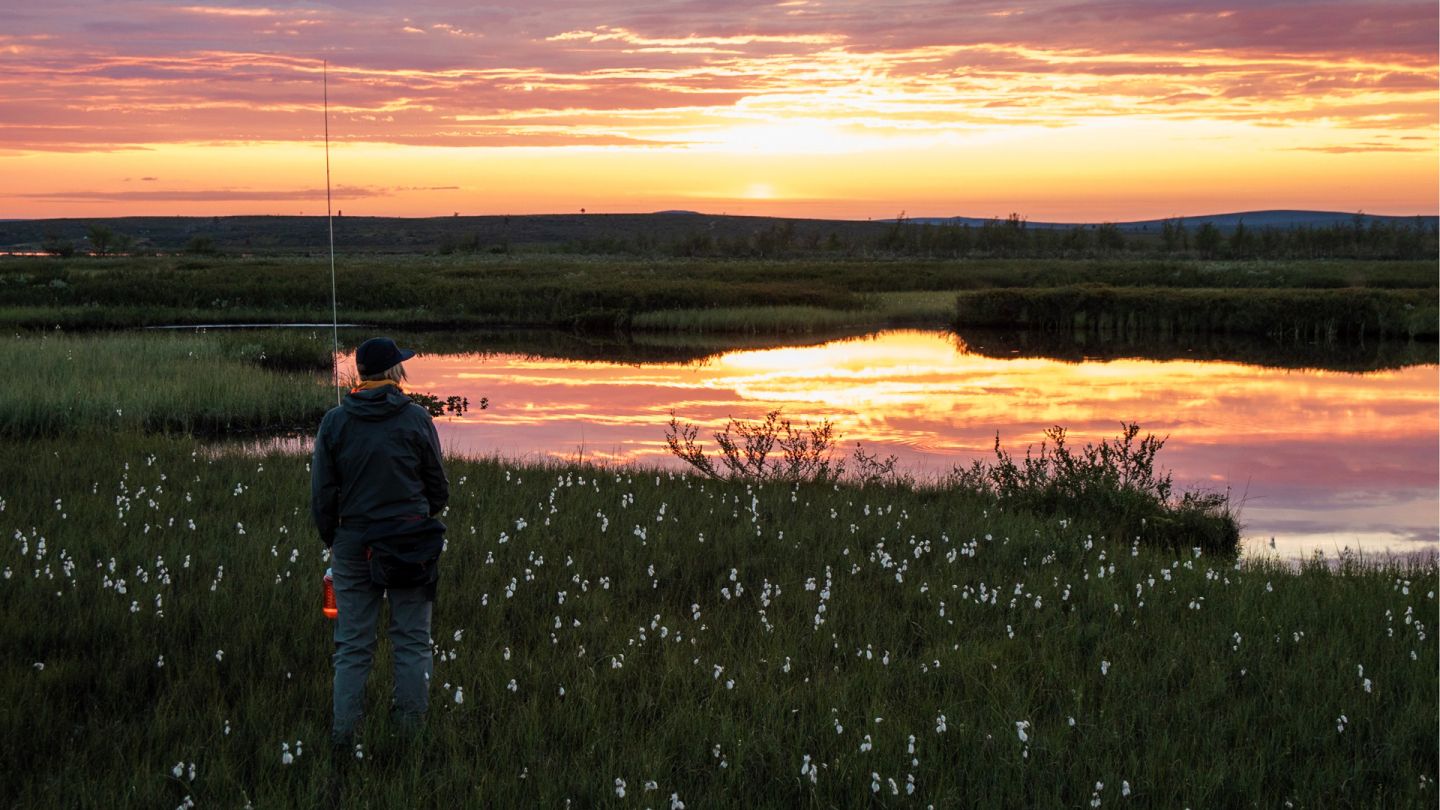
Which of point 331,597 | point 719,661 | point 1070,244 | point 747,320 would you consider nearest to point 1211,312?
point 747,320

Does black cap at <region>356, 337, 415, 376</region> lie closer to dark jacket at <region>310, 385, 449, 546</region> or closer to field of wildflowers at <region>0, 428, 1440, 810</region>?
dark jacket at <region>310, 385, 449, 546</region>

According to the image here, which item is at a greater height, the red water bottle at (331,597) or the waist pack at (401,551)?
the waist pack at (401,551)

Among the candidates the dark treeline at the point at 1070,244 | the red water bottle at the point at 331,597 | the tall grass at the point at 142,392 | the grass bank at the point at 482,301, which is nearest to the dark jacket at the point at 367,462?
the red water bottle at the point at 331,597

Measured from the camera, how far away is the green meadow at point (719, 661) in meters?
6.57

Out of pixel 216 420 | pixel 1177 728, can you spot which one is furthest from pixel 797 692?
pixel 216 420

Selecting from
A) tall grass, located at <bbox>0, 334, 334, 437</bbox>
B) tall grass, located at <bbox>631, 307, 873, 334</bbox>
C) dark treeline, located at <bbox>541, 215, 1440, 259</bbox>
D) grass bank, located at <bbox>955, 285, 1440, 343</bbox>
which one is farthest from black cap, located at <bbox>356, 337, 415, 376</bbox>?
dark treeline, located at <bbox>541, 215, 1440, 259</bbox>

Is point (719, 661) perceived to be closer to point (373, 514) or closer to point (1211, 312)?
point (373, 514)

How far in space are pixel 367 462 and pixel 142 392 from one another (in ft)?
65.6

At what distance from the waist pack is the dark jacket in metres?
0.06

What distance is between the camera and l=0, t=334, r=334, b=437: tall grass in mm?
21156

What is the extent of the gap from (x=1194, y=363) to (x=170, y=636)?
122ft

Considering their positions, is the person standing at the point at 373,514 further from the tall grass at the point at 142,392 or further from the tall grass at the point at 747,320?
the tall grass at the point at 747,320

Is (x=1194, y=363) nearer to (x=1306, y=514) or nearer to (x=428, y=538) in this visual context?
(x=1306, y=514)

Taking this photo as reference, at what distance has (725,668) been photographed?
27.3ft
